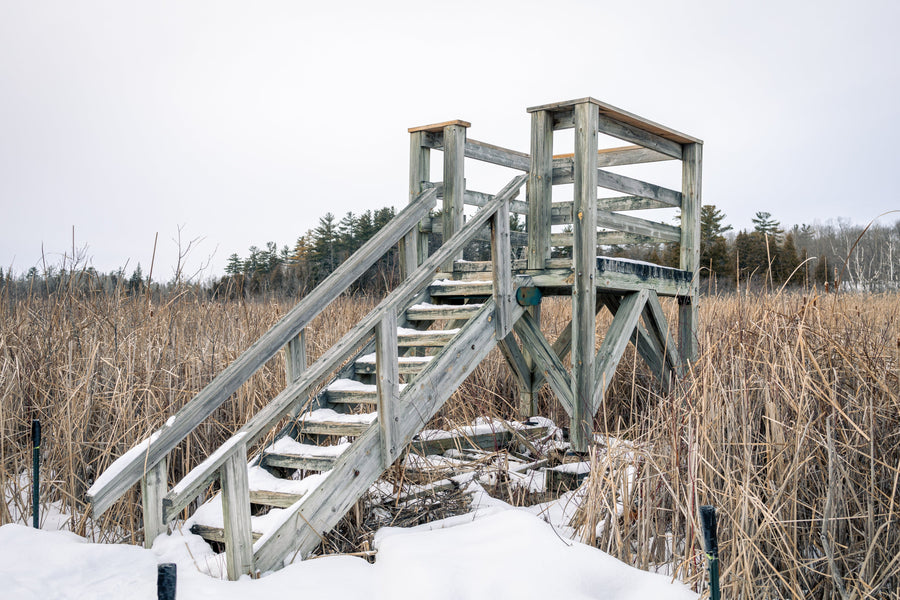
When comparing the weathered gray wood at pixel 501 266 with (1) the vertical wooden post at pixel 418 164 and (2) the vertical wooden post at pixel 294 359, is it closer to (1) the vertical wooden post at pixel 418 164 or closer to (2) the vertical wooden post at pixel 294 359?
(1) the vertical wooden post at pixel 418 164

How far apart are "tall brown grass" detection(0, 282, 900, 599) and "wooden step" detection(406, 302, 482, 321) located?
1384 millimetres

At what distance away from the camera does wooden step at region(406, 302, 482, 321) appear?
5.20 m

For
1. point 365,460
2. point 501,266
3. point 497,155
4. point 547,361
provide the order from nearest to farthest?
point 365,460, point 501,266, point 547,361, point 497,155

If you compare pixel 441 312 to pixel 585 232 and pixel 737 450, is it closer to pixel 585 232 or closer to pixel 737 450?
pixel 585 232

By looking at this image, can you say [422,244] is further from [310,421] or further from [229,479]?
[229,479]

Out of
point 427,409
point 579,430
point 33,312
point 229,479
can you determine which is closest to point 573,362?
point 579,430

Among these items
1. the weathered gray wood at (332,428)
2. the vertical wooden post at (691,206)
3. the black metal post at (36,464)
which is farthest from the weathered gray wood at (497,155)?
the black metal post at (36,464)

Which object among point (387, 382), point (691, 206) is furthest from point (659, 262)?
point (387, 382)

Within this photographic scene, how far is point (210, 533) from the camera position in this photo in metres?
3.71

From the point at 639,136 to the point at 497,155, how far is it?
136 centimetres

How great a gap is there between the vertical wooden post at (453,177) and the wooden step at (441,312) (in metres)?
0.91

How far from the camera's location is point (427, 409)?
15.1ft

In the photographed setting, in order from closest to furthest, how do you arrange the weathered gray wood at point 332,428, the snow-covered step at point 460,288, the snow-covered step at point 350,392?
the weathered gray wood at point 332,428 → the snow-covered step at point 350,392 → the snow-covered step at point 460,288

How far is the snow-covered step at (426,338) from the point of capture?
4980mm
